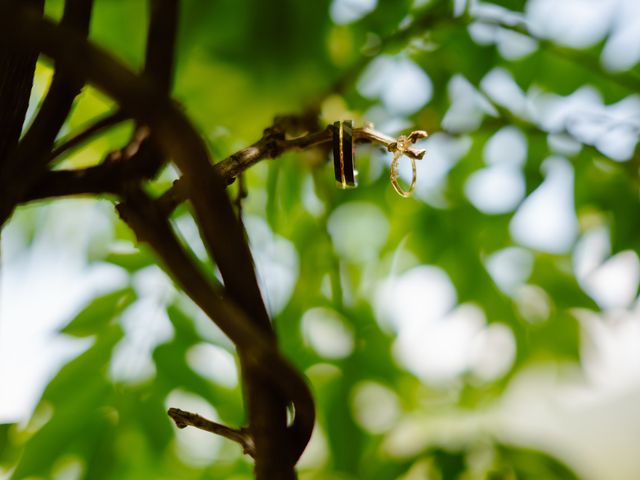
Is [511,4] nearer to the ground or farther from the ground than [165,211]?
Answer: farther from the ground

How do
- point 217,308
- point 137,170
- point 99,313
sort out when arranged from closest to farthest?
point 217,308
point 137,170
point 99,313

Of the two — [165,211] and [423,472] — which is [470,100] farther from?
[165,211]

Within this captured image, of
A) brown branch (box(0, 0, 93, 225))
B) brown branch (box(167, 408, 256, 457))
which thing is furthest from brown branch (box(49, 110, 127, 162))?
brown branch (box(167, 408, 256, 457))

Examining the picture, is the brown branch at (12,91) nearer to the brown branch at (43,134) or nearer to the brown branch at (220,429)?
the brown branch at (43,134)

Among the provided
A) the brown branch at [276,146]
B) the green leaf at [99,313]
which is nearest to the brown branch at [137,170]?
the brown branch at [276,146]

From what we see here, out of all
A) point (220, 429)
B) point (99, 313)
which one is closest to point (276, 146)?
point (220, 429)

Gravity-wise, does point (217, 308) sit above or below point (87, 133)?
below

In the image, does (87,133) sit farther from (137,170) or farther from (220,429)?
(220,429)

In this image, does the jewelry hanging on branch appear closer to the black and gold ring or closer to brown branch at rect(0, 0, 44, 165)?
the black and gold ring

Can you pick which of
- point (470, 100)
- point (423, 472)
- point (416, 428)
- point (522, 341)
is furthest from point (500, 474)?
point (470, 100)
